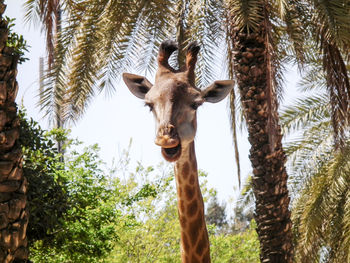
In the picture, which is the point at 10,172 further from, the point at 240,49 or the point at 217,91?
the point at 240,49

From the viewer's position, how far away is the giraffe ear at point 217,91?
5578 millimetres

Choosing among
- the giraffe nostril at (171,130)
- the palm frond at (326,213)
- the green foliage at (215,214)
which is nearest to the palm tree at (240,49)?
the giraffe nostril at (171,130)

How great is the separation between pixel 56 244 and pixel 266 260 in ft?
10.5

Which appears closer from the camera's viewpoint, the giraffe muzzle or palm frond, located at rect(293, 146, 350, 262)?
the giraffe muzzle

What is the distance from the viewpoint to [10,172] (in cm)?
560

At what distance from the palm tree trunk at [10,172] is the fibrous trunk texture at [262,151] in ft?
11.6

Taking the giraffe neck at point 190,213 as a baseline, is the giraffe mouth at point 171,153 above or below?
above

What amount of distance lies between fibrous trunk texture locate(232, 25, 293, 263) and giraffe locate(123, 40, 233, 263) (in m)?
2.43

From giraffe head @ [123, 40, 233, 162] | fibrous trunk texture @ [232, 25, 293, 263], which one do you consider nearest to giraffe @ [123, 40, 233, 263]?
giraffe head @ [123, 40, 233, 162]

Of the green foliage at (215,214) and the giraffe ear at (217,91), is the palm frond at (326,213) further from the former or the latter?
the green foliage at (215,214)

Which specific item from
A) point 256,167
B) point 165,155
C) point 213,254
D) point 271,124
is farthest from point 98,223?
point 213,254

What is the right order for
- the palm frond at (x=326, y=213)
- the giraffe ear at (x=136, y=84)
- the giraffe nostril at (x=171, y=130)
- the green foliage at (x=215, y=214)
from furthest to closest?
the green foliage at (x=215, y=214) < the palm frond at (x=326, y=213) < the giraffe ear at (x=136, y=84) < the giraffe nostril at (x=171, y=130)

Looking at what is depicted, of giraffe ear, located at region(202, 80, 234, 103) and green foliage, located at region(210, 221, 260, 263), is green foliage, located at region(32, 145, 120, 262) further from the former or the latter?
green foliage, located at region(210, 221, 260, 263)

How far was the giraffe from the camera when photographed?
5.11 meters
